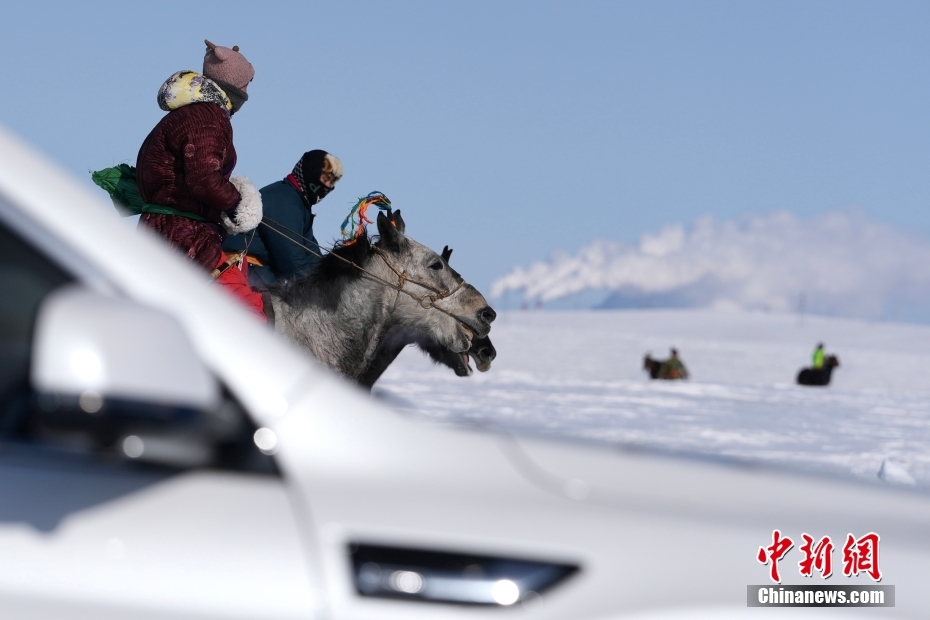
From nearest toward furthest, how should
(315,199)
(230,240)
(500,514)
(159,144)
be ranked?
(500,514), (159,144), (230,240), (315,199)

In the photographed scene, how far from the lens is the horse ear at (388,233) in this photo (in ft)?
21.7

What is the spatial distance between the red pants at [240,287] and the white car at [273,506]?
404 centimetres

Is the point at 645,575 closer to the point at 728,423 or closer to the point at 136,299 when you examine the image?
the point at 136,299

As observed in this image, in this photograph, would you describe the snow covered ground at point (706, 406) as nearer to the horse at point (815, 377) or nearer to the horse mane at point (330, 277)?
the horse mane at point (330, 277)

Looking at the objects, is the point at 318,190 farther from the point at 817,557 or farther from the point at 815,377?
the point at 815,377

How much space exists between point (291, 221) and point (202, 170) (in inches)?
49.4

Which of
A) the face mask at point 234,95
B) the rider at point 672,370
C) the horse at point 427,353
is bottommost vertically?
the horse at point 427,353

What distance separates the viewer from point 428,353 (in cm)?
702

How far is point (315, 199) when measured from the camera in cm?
705

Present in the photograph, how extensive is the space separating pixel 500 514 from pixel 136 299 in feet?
1.95

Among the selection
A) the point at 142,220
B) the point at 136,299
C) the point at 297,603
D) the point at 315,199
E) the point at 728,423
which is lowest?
the point at 297,603

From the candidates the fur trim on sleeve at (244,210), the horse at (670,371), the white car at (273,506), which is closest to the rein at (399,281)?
the fur trim on sleeve at (244,210)

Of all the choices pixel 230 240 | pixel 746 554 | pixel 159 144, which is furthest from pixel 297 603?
pixel 230 240

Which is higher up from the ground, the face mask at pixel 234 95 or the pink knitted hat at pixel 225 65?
the pink knitted hat at pixel 225 65
